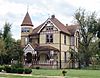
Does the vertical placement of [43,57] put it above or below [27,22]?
below

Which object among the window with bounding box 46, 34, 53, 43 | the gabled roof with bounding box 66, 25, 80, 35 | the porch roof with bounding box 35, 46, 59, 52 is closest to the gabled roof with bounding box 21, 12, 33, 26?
the window with bounding box 46, 34, 53, 43

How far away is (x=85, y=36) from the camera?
220 feet

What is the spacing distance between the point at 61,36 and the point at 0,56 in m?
13.9

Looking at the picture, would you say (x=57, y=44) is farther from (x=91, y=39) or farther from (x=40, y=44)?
(x=91, y=39)

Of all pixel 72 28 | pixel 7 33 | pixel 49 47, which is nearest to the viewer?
pixel 49 47

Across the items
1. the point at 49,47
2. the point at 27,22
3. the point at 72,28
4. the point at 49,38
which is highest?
the point at 27,22

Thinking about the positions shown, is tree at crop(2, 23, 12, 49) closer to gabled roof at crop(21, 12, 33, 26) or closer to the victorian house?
gabled roof at crop(21, 12, 33, 26)

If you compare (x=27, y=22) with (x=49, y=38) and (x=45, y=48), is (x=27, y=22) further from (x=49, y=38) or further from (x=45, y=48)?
(x=45, y=48)

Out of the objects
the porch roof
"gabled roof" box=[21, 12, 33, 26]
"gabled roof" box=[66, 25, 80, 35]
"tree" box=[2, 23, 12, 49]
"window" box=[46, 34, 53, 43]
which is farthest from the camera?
"tree" box=[2, 23, 12, 49]

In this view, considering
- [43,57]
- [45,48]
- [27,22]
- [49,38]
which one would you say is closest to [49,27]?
[49,38]

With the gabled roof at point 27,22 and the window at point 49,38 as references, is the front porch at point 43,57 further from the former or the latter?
the gabled roof at point 27,22

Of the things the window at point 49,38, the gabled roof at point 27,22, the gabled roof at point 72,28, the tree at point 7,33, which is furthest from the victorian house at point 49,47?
the tree at point 7,33

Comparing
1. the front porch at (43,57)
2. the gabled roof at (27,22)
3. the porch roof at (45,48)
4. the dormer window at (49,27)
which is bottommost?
the front porch at (43,57)

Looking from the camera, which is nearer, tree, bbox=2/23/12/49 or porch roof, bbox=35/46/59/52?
porch roof, bbox=35/46/59/52
